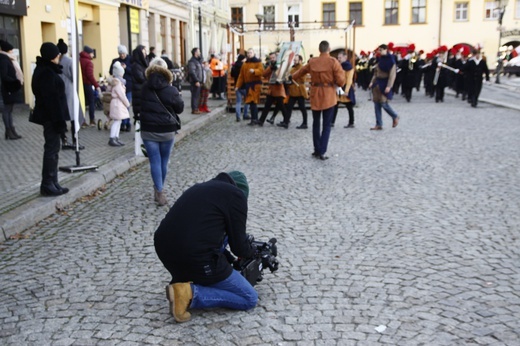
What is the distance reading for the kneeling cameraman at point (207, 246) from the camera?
14.1 ft

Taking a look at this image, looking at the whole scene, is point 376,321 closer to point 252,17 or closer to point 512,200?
point 512,200

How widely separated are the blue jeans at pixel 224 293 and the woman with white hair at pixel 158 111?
11.3 feet

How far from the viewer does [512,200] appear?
25.5 feet

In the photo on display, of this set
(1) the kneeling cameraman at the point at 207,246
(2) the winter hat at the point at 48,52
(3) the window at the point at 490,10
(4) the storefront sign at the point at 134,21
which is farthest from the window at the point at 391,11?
(1) the kneeling cameraman at the point at 207,246

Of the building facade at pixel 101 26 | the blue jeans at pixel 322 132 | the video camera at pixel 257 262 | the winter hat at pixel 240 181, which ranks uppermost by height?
the building facade at pixel 101 26

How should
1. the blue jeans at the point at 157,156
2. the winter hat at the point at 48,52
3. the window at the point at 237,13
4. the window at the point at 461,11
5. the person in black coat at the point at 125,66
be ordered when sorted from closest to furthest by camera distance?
1. the blue jeans at the point at 157,156
2. the winter hat at the point at 48,52
3. the person in black coat at the point at 125,66
4. the window at the point at 461,11
5. the window at the point at 237,13

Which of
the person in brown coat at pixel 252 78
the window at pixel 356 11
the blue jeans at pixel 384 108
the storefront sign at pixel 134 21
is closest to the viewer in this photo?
the blue jeans at pixel 384 108

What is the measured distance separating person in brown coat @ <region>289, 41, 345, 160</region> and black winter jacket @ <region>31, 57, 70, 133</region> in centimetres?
440

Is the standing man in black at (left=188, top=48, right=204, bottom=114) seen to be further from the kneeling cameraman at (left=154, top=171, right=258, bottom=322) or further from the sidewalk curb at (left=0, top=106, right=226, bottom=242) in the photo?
the kneeling cameraman at (left=154, top=171, right=258, bottom=322)

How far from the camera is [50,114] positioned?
7.98m

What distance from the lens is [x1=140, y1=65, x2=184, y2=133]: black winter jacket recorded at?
24.5 feet

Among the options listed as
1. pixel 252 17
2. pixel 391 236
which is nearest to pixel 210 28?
pixel 252 17

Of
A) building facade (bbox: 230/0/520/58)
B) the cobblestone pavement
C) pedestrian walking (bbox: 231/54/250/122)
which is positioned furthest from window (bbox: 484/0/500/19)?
the cobblestone pavement

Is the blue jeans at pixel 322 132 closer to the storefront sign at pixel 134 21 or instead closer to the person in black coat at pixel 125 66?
the person in black coat at pixel 125 66
